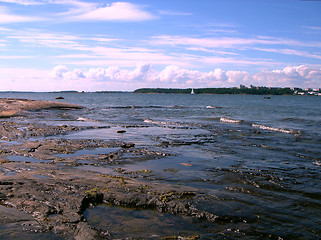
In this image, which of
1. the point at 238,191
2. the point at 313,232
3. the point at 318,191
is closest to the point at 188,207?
the point at 238,191

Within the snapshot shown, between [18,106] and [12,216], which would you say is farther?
[18,106]

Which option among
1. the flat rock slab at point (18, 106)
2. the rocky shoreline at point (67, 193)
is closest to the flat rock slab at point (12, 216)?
the rocky shoreline at point (67, 193)

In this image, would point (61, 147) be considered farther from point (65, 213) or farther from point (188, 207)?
point (188, 207)

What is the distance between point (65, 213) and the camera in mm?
6125

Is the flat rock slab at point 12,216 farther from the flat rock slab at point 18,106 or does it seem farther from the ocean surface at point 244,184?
the flat rock slab at point 18,106

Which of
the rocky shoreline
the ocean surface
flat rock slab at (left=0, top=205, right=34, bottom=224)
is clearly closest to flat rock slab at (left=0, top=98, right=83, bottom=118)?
the rocky shoreline

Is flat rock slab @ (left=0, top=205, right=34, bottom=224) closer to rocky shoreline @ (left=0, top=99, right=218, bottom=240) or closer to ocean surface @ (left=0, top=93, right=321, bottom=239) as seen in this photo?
rocky shoreline @ (left=0, top=99, right=218, bottom=240)

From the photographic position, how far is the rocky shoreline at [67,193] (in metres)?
5.53

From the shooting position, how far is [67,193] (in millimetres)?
7184

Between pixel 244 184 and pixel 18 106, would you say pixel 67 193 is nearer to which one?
pixel 244 184

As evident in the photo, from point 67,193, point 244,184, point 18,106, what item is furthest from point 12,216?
point 18,106

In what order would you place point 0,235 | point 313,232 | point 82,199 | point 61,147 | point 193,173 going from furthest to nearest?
point 61,147 < point 193,173 < point 82,199 < point 313,232 < point 0,235

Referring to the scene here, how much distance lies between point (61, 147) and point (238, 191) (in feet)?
29.0

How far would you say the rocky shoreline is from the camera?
218 inches
